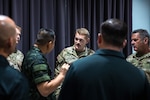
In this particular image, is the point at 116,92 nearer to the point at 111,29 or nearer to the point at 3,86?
the point at 111,29

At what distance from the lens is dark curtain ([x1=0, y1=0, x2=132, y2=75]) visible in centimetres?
→ 390

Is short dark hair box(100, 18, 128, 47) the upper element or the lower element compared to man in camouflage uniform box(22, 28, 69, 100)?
upper

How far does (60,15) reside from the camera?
4215 millimetres

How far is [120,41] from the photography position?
1.65 meters

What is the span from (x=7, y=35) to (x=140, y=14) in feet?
12.7

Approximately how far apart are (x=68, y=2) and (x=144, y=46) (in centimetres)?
150

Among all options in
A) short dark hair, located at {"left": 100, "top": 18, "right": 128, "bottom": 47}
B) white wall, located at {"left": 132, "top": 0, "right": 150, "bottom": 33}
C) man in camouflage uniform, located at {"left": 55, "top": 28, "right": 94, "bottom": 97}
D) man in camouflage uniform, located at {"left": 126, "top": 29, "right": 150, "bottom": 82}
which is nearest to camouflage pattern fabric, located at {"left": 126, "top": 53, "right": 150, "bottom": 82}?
man in camouflage uniform, located at {"left": 126, "top": 29, "right": 150, "bottom": 82}

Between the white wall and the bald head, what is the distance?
12.2ft

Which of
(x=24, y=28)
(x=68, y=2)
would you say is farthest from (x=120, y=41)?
(x=68, y=2)

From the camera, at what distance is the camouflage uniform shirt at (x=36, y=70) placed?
7.40ft

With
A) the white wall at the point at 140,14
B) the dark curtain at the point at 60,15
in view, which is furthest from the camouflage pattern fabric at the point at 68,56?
the white wall at the point at 140,14

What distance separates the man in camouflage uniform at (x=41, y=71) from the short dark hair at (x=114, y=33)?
77 cm

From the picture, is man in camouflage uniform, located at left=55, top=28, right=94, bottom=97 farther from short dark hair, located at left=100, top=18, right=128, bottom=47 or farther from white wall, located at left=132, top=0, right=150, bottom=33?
short dark hair, located at left=100, top=18, right=128, bottom=47

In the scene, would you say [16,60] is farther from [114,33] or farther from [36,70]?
[114,33]
